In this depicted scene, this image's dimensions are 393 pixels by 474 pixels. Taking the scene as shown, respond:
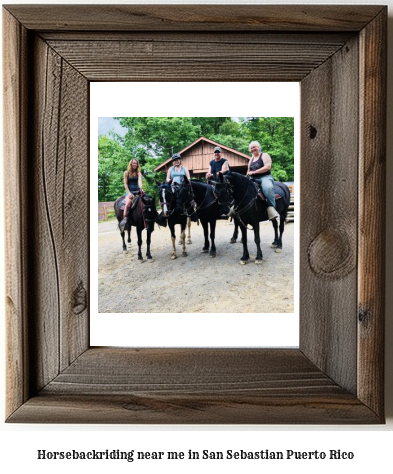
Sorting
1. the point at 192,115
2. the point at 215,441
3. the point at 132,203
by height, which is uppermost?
the point at 192,115

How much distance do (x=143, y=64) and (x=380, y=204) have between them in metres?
0.37

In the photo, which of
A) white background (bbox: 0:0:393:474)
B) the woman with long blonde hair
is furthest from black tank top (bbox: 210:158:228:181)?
white background (bbox: 0:0:393:474)

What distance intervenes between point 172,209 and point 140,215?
0.15ft

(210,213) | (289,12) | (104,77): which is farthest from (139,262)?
(289,12)

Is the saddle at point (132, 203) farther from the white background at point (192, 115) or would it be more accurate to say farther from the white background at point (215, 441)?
the white background at point (215, 441)

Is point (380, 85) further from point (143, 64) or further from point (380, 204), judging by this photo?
point (143, 64)

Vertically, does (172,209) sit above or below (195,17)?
below

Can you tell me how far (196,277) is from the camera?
0.66m

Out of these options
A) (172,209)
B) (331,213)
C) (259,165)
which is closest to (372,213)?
(331,213)

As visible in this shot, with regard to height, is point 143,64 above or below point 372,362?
above

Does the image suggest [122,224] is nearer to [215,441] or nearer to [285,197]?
[285,197]

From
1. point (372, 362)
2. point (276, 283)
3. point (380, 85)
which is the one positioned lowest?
point (372, 362)

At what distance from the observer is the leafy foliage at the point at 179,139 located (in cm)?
65

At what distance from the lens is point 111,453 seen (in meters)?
0.66
